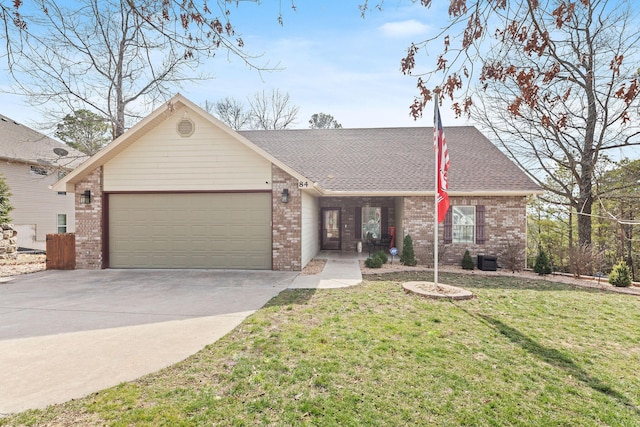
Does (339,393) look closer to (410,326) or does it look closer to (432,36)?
(410,326)

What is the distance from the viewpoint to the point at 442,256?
38.6 ft

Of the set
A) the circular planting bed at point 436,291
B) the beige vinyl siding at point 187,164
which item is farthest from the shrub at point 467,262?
the beige vinyl siding at point 187,164

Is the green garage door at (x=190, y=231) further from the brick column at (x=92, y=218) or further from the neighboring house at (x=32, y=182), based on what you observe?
the neighboring house at (x=32, y=182)

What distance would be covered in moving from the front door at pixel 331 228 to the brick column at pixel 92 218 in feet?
28.4

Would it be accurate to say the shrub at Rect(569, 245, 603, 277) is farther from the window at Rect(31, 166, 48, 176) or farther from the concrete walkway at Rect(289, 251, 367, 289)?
the window at Rect(31, 166, 48, 176)

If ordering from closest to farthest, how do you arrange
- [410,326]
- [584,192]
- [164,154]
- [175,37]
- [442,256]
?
1. [175,37]
2. [410,326]
3. [164,154]
4. [442,256]
5. [584,192]

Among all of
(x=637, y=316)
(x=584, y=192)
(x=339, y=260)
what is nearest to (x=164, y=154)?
(x=339, y=260)

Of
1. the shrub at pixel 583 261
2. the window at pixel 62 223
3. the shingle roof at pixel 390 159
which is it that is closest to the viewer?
→ the shrub at pixel 583 261

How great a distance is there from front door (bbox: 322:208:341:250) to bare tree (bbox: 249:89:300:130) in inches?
559

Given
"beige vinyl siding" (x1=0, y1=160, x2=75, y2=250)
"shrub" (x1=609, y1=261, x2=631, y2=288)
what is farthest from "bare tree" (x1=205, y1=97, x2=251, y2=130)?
"shrub" (x1=609, y1=261, x2=631, y2=288)

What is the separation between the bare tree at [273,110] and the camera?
2691cm

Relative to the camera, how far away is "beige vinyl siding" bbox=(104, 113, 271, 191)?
32.4 ft

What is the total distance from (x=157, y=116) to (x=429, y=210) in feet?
30.7

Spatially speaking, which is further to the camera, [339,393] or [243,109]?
[243,109]
